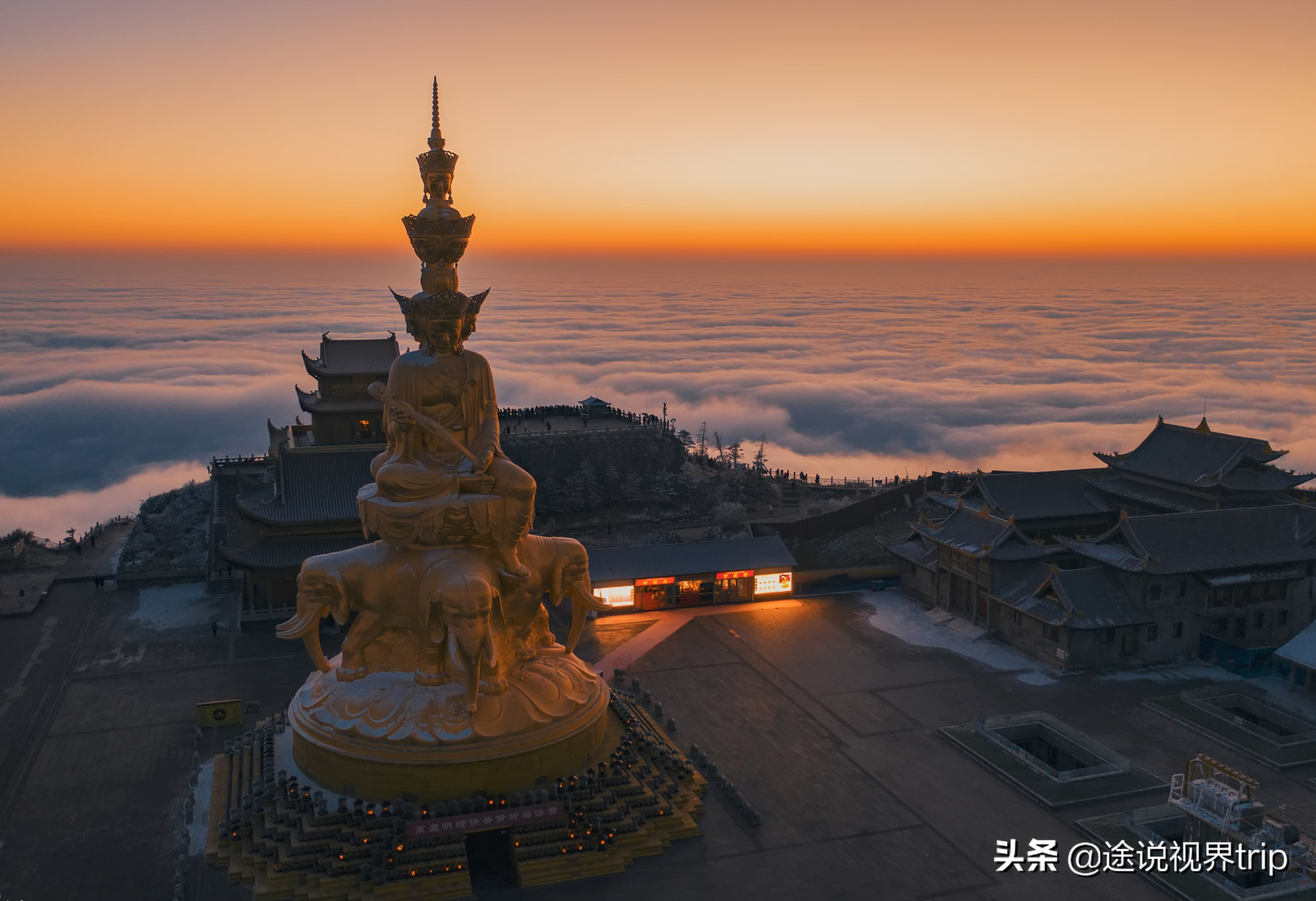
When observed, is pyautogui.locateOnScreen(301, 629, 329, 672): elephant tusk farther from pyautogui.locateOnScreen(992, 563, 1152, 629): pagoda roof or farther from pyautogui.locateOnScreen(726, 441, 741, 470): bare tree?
pyautogui.locateOnScreen(726, 441, 741, 470): bare tree

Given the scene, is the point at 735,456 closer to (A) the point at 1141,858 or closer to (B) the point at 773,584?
(B) the point at 773,584

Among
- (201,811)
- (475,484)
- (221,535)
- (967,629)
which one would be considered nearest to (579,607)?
(475,484)

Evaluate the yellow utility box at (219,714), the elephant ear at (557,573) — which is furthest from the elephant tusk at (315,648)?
the yellow utility box at (219,714)

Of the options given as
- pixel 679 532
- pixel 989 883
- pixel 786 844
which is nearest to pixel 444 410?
pixel 786 844

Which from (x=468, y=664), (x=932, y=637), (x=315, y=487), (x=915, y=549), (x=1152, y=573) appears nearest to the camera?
(x=468, y=664)

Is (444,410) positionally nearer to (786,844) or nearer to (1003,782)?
(786,844)

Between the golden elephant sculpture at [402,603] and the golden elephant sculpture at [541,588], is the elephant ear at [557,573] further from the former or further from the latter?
→ the golden elephant sculpture at [402,603]
